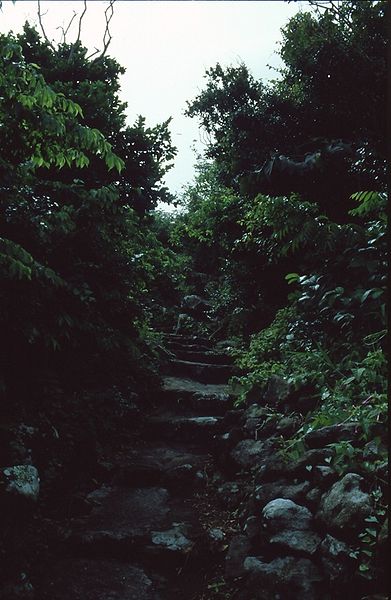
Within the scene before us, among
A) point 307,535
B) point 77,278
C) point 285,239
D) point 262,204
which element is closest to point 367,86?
point 285,239

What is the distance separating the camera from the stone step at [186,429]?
6.15 meters

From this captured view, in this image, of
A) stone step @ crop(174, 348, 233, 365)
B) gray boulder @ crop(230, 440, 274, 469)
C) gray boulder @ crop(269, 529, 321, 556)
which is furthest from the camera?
stone step @ crop(174, 348, 233, 365)

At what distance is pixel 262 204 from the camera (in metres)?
5.80

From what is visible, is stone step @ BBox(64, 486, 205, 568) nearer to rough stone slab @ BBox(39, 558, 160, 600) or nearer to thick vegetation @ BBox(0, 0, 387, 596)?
rough stone slab @ BBox(39, 558, 160, 600)

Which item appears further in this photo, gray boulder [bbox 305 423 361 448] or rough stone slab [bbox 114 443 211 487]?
rough stone slab [bbox 114 443 211 487]

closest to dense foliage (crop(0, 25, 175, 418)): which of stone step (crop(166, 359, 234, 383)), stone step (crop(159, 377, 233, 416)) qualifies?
stone step (crop(159, 377, 233, 416))

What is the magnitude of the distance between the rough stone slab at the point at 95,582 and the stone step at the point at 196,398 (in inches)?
141

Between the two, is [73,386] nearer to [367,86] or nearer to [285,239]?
[285,239]

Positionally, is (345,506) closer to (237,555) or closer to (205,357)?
(237,555)

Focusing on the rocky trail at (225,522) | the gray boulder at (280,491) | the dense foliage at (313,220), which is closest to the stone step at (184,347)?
the dense foliage at (313,220)

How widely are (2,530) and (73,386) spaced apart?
8.03ft

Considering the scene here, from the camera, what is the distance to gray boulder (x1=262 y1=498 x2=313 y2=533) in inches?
113

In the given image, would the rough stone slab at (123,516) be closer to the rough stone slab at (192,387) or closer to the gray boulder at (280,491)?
the gray boulder at (280,491)

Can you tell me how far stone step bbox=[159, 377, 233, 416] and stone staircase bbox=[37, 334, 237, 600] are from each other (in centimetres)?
2
